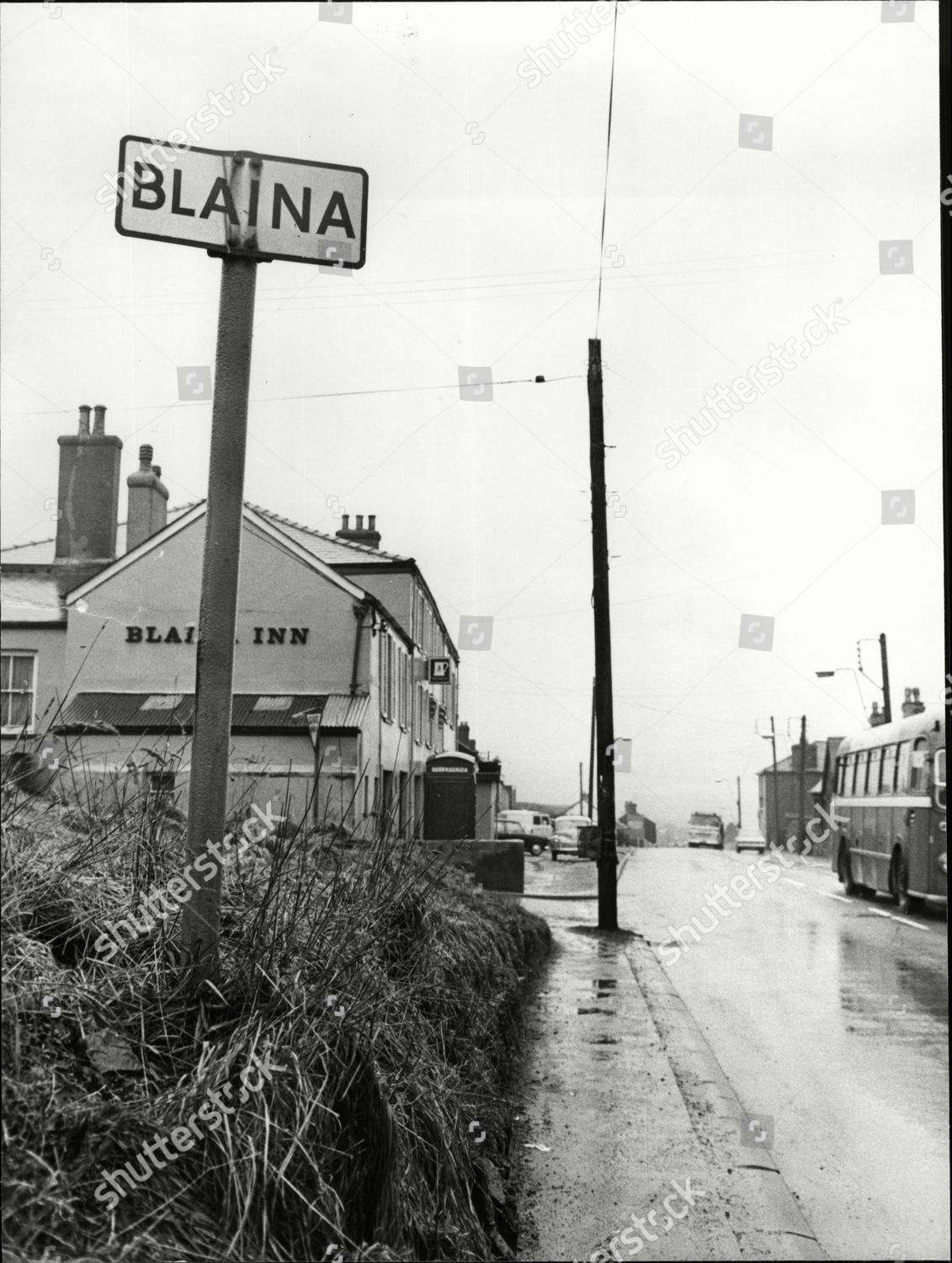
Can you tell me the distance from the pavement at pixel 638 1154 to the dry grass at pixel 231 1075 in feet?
1.22

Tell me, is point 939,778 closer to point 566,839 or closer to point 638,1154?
point 638,1154

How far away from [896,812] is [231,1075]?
17.7 m

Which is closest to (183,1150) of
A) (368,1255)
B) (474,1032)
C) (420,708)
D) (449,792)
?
(368,1255)

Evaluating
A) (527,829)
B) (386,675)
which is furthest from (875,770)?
(527,829)

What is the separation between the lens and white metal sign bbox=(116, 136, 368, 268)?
11.5 feet

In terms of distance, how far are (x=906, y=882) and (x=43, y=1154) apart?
1788cm

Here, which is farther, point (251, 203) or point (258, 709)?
point (258, 709)

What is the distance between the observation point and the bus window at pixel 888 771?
19656 millimetres

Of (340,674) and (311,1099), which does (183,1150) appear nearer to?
(311,1099)

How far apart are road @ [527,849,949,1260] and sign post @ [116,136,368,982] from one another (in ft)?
8.77

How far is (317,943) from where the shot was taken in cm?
390

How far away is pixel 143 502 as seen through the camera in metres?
30.9

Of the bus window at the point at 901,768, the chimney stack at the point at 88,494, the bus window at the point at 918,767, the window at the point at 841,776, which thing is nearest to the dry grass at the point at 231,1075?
the bus window at the point at 918,767

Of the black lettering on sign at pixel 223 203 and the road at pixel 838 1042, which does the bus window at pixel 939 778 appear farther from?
the black lettering on sign at pixel 223 203
